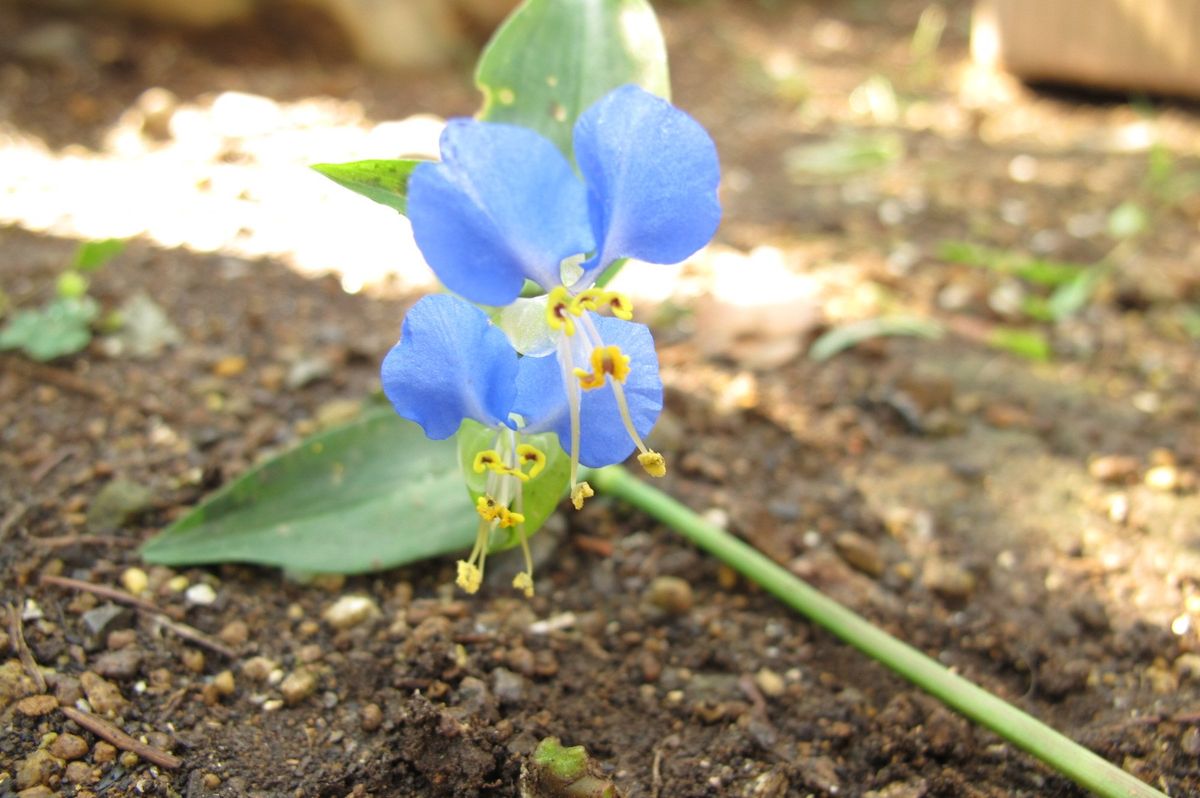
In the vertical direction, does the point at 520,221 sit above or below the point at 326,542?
above

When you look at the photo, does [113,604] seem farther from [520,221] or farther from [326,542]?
[520,221]

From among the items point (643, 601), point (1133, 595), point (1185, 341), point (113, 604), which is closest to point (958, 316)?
point (1185, 341)

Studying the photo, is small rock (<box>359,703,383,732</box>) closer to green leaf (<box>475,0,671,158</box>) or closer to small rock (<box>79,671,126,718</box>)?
small rock (<box>79,671,126,718</box>)

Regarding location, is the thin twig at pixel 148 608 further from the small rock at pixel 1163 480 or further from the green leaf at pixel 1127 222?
the green leaf at pixel 1127 222

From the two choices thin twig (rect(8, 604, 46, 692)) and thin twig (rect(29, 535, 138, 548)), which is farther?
thin twig (rect(29, 535, 138, 548))

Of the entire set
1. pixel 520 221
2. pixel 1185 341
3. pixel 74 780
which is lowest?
pixel 1185 341

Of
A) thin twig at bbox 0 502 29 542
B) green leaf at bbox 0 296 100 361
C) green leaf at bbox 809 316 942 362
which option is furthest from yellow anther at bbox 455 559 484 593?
green leaf at bbox 809 316 942 362
